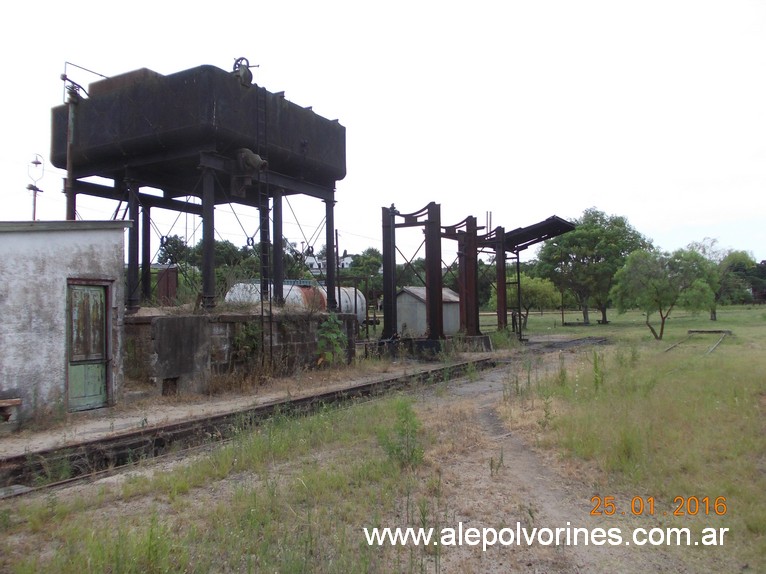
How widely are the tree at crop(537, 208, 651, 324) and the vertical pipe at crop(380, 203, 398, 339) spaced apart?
26304 mm

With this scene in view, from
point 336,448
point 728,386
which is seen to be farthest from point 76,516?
point 728,386

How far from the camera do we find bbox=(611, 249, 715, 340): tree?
24594 millimetres

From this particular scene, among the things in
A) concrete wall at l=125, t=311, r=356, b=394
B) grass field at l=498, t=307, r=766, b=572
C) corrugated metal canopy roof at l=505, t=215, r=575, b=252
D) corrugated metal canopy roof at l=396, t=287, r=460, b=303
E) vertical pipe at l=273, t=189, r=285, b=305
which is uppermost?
corrugated metal canopy roof at l=505, t=215, r=575, b=252

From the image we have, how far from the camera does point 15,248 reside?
8.48m

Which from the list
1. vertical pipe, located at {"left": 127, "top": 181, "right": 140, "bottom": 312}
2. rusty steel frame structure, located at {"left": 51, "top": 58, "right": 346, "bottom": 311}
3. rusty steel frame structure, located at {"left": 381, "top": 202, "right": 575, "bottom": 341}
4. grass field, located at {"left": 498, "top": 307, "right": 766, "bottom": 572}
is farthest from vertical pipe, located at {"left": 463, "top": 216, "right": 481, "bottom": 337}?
vertical pipe, located at {"left": 127, "top": 181, "right": 140, "bottom": 312}

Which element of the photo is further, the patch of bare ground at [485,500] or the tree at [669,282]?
the tree at [669,282]

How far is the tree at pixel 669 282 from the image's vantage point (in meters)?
24.6

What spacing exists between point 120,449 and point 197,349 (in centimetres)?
456

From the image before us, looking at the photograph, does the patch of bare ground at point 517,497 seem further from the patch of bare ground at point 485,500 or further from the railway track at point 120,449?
the railway track at point 120,449

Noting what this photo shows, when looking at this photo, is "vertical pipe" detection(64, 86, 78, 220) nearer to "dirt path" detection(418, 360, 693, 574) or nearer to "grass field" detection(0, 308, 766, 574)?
"grass field" detection(0, 308, 766, 574)

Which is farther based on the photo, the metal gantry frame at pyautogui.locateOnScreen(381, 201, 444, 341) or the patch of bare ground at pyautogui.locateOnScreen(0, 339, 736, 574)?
the metal gantry frame at pyautogui.locateOnScreen(381, 201, 444, 341)

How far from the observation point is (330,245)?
55.4 feet

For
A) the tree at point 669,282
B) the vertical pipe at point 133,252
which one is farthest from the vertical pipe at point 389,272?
the tree at point 669,282

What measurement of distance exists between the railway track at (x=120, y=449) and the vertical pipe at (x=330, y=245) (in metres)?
6.46
